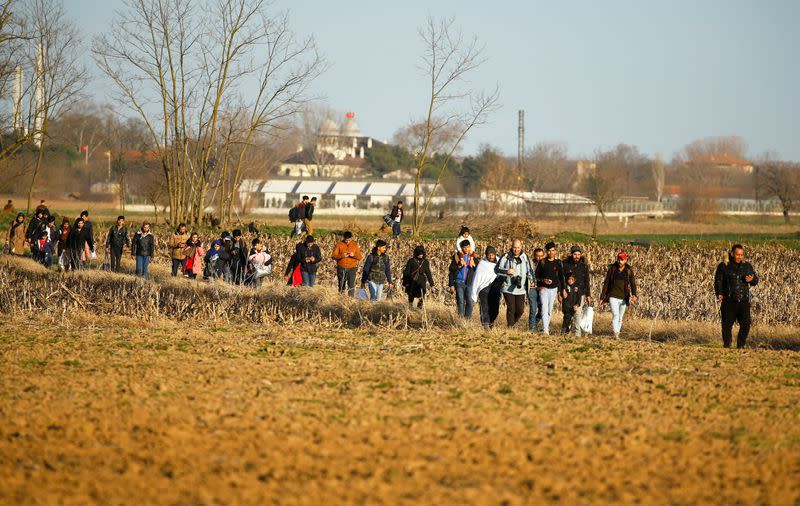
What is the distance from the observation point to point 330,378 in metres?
11.8

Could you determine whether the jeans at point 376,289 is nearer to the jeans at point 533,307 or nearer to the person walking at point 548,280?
the jeans at point 533,307

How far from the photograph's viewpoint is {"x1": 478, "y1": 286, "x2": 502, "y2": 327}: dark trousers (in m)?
17.6

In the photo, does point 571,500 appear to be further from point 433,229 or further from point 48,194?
point 48,194

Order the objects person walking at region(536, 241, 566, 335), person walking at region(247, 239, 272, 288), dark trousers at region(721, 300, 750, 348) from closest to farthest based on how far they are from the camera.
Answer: dark trousers at region(721, 300, 750, 348) < person walking at region(536, 241, 566, 335) < person walking at region(247, 239, 272, 288)

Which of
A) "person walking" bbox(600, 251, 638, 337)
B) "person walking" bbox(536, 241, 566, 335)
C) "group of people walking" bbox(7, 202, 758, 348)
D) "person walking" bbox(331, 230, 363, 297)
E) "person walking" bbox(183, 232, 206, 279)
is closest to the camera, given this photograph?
"group of people walking" bbox(7, 202, 758, 348)

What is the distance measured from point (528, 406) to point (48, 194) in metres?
77.9

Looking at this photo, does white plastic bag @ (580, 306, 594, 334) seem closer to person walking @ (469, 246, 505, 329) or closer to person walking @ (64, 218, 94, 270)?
person walking @ (469, 246, 505, 329)

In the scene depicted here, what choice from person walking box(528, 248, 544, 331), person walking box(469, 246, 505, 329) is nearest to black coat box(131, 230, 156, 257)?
person walking box(469, 246, 505, 329)

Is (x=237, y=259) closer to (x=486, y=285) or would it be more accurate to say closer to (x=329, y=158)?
(x=486, y=285)

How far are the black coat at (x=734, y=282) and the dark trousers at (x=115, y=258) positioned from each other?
53.1 ft

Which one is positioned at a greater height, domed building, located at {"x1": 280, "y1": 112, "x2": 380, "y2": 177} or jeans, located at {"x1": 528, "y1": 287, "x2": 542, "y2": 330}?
domed building, located at {"x1": 280, "y1": 112, "x2": 380, "y2": 177}

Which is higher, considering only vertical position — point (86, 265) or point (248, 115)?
point (248, 115)

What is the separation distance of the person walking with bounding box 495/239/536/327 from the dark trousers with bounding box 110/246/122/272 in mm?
12989

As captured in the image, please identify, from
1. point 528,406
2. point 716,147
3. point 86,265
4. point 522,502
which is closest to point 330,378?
point 528,406
